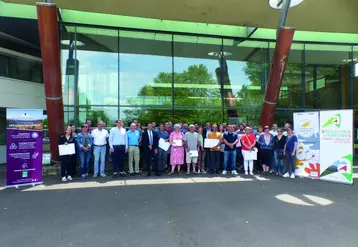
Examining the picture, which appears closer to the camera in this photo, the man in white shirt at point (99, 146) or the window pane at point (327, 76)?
the man in white shirt at point (99, 146)

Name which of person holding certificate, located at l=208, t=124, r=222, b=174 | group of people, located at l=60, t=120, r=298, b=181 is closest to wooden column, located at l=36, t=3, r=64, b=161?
group of people, located at l=60, t=120, r=298, b=181

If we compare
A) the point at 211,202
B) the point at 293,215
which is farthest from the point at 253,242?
the point at 211,202

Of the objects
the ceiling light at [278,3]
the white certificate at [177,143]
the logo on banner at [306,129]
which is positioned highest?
the ceiling light at [278,3]

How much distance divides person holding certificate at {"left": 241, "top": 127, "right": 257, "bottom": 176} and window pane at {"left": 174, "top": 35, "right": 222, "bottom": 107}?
4187 mm

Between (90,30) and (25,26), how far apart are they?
285 cm

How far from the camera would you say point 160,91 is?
12.6m

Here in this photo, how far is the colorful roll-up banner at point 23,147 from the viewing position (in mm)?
6996

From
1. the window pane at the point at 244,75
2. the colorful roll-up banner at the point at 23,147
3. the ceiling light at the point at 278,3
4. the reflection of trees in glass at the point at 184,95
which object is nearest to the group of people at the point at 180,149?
the colorful roll-up banner at the point at 23,147

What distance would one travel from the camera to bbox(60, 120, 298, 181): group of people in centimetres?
847

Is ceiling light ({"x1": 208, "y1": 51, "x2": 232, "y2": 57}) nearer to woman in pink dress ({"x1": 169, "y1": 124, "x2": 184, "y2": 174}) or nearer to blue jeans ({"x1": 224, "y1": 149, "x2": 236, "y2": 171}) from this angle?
woman in pink dress ({"x1": 169, "y1": 124, "x2": 184, "y2": 174})

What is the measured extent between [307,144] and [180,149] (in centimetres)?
405

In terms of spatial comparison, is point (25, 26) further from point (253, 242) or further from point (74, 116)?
point (253, 242)

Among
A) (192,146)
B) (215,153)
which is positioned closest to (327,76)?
(215,153)

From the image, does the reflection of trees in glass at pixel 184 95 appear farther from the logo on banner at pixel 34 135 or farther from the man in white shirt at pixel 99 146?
the logo on banner at pixel 34 135
